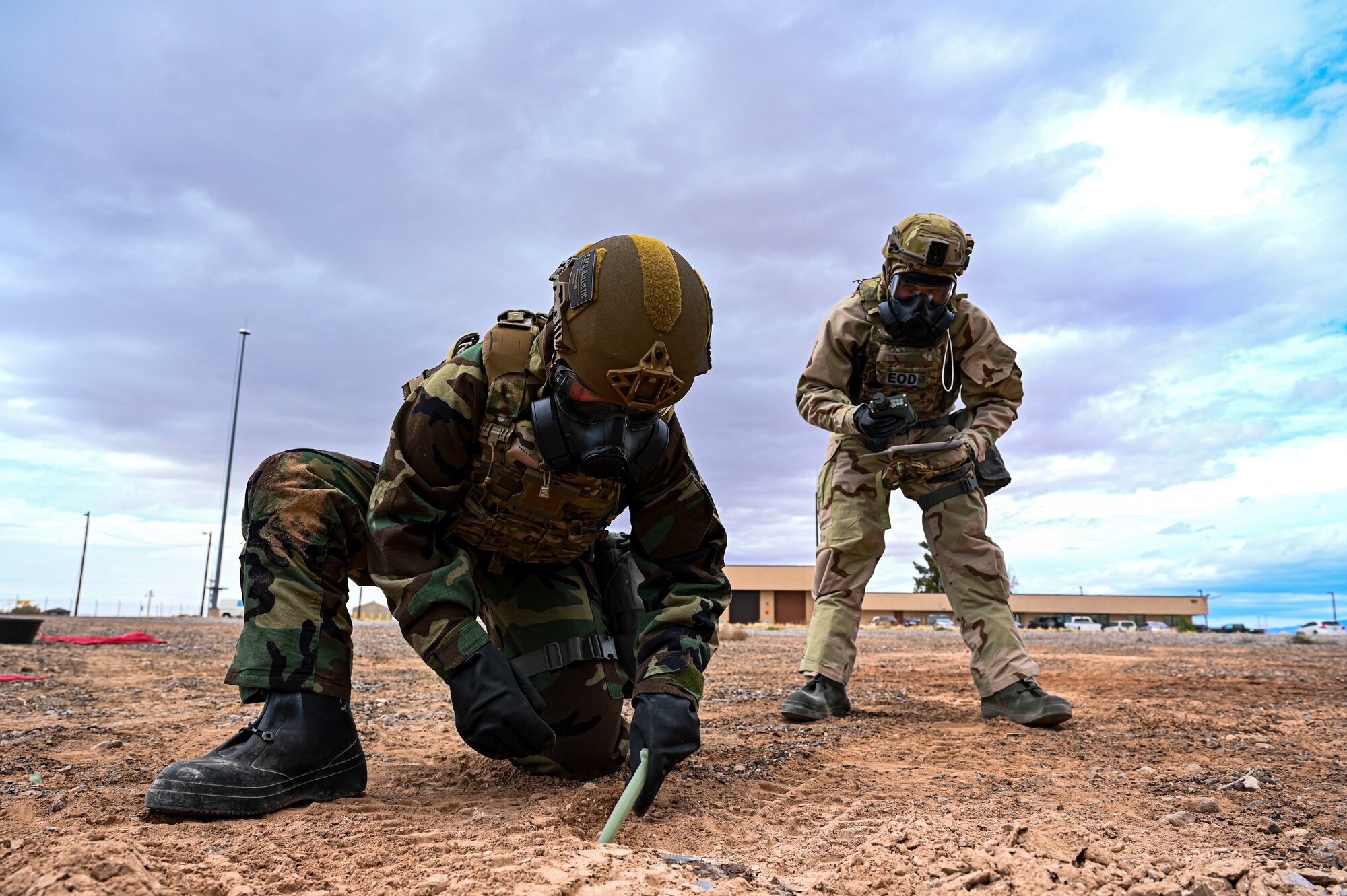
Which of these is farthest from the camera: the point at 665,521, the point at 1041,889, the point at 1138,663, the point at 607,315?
the point at 1138,663

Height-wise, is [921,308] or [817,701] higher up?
[921,308]

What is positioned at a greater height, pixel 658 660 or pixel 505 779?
pixel 658 660

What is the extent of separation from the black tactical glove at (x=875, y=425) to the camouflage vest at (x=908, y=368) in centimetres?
26

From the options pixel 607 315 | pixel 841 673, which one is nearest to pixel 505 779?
pixel 607 315

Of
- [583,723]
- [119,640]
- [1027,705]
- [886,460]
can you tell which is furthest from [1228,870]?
[119,640]

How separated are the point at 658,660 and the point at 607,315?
3.27 feet

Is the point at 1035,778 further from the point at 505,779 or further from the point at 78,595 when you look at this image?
the point at 78,595

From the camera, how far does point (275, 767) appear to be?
219 centimetres

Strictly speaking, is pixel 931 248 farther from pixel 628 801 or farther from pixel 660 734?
pixel 628 801

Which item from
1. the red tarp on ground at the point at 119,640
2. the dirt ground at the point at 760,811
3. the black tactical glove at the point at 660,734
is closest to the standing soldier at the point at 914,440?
the dirt ground at the point at 760,811

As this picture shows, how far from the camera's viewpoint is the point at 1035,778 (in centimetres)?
281

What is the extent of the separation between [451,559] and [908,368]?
8.78 feet

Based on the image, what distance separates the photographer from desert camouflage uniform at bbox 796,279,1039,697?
424 cm

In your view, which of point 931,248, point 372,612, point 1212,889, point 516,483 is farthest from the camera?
point 372,612
